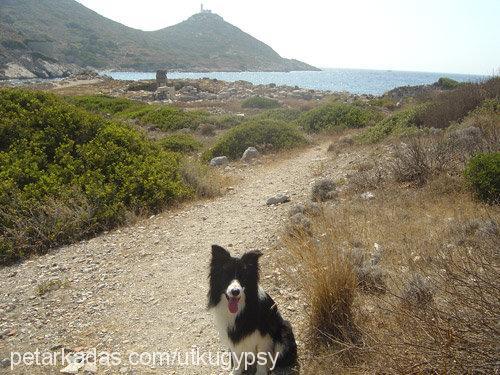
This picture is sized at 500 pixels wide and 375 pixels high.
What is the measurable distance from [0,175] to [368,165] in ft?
28.0

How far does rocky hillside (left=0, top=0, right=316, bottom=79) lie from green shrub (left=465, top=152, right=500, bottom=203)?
263ft

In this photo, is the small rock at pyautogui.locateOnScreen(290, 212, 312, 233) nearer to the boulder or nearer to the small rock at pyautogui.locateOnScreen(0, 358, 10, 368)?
the small rock at pyautogui.locateOnScreen(0, 358, 10, 368)

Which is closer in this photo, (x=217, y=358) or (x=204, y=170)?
(x=217, y=358)

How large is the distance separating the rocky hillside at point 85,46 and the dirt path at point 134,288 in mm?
76898

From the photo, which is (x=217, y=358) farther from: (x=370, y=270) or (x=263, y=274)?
(x=370, y=270)

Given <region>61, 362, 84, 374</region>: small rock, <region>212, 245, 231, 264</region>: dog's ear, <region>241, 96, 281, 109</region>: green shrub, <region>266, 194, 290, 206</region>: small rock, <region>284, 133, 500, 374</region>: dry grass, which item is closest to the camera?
<region>284, 133, 500, 374</region>: dry grass

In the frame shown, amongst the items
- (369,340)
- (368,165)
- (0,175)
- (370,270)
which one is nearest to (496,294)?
(369,340)

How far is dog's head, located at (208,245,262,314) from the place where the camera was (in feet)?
10.4

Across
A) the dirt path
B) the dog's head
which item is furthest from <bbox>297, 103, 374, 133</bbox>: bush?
the dog's head

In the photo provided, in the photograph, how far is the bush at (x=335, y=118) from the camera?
701 inches

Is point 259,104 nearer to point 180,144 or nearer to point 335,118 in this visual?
point 335,118

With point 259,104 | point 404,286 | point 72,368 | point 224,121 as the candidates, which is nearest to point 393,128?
point 224,121

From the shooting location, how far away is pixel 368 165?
10086mm

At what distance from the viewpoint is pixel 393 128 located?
13703mm
